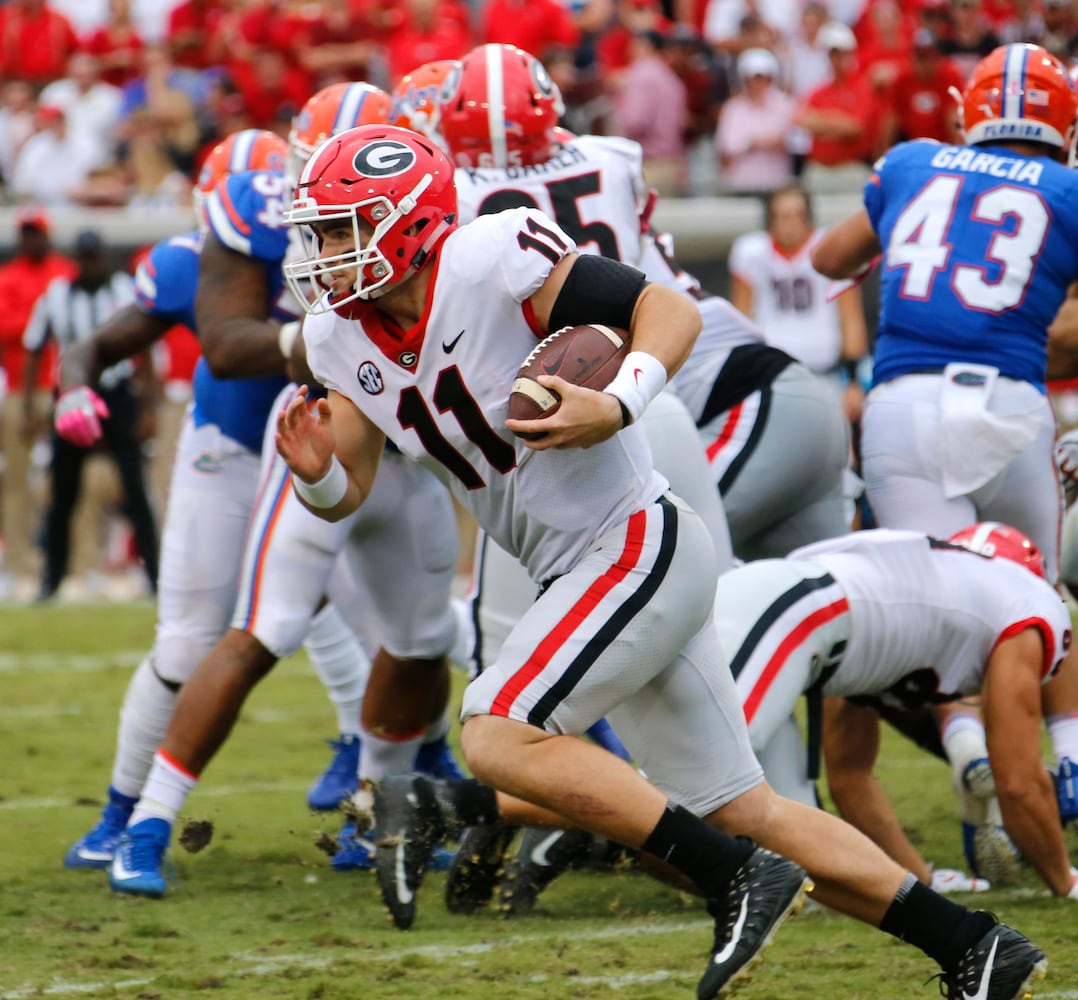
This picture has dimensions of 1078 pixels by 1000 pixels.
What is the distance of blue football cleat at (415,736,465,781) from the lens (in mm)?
5141

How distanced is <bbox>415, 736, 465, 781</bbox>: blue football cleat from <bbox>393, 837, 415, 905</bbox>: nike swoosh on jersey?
1305mm

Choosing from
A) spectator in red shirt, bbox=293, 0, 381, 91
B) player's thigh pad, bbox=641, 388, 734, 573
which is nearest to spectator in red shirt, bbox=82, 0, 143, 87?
spectator in red shirt, bbox=293, 0, 381, 91

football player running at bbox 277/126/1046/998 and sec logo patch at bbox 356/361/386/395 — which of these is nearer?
football player running at bbox 277/126/1046/998

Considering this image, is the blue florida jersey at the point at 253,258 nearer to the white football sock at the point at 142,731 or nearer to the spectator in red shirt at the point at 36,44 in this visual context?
the white football sock at the point at 142,731

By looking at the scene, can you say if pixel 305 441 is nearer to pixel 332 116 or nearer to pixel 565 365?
pixel 565 365

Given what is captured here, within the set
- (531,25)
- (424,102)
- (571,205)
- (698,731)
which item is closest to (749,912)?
(698,731)

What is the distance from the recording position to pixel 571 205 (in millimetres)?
4492

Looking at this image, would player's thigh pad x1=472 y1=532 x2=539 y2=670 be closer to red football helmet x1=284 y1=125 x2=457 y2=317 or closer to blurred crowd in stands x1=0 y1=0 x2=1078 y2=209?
red football helmet x1=284 y1=125 x2=457 y2=317

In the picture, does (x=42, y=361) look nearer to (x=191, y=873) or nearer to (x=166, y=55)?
(x=166, y=55)

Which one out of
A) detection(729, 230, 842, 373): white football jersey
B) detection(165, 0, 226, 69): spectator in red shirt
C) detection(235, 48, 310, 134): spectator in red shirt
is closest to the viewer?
detection(729, 230, 842, 373): white football jersey

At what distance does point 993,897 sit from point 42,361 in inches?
310

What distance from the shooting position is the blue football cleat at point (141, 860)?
4285 mm

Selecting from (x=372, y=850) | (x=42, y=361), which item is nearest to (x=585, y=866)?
(x=372, y=850)

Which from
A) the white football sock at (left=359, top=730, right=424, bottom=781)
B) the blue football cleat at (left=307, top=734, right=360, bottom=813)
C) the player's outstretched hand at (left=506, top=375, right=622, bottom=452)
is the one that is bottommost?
the blue football cleat at (left=307, top=734, right=360, bottom=813)
